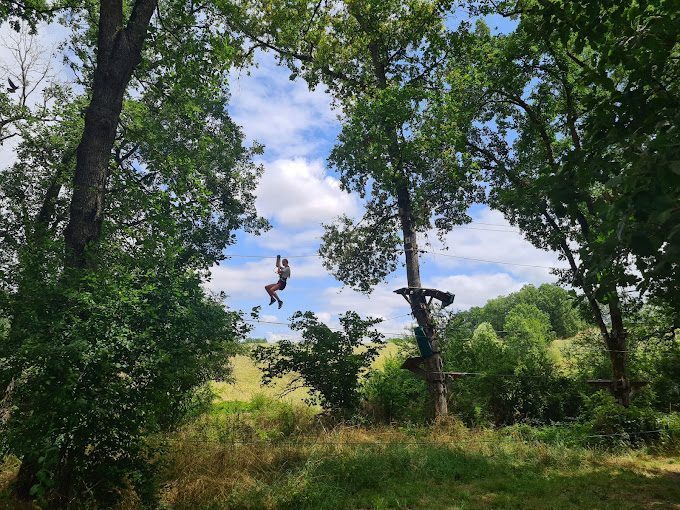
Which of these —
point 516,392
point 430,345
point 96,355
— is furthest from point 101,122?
point 516,392

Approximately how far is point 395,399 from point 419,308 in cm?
342

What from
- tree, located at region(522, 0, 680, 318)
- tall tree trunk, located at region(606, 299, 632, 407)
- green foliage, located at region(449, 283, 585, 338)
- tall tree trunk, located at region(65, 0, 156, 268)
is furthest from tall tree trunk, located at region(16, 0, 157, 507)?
green foliage, located at region(449, 283, 585, 338)

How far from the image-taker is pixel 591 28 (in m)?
4.64

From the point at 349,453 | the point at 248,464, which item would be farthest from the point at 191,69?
the point at 349,453

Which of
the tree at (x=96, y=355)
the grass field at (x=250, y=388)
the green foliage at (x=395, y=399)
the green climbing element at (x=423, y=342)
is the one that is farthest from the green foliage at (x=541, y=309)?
the tree at (x=96, y=355)

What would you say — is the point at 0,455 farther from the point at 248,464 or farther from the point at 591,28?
the point at 591,28

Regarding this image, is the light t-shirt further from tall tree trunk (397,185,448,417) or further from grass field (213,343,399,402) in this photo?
tall tree trunk (397,185,448,417)

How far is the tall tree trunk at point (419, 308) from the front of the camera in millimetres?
14219

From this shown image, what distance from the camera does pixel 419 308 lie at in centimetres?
1456

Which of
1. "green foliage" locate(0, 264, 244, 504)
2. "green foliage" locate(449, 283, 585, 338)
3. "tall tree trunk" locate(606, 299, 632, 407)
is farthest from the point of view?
"green foliage" locate(449, 283, 585, 338)

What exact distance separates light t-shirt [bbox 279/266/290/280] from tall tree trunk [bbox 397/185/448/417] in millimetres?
5194

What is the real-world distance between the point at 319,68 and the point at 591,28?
41.0ft

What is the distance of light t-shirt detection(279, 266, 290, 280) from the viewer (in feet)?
37.2

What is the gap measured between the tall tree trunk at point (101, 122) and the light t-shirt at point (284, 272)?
489 centimetres
